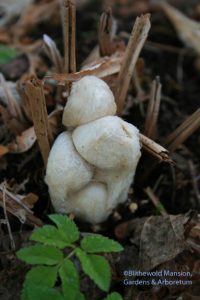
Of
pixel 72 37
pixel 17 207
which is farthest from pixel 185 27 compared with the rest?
pixel 17 207

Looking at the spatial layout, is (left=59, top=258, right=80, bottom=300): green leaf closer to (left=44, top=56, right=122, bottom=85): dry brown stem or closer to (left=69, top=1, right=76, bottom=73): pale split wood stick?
(left=44, top=56, right=122, bottom=85): dry brown stem

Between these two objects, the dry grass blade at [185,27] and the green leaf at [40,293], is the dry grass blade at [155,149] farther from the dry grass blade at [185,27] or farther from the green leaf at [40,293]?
the dry grass blade at [185,27]

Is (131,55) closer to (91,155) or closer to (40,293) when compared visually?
(91,155)

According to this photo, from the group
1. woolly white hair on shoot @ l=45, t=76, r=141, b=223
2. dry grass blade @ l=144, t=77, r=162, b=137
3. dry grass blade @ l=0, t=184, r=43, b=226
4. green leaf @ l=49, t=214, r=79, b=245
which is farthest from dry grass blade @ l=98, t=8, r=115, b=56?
green leaf @ l=49, t=214, r=79, b=245

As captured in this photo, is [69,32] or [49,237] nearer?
[49,237]

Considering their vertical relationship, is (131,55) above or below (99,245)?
above

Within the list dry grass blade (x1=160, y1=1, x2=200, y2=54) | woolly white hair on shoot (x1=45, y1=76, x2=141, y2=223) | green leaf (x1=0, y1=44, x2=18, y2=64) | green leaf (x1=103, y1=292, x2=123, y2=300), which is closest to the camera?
green leaf (x1=103, y1=292, x2=123, y2=300)

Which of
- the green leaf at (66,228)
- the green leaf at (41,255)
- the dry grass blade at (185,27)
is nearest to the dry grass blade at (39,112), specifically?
the green leaf at (66,228)
